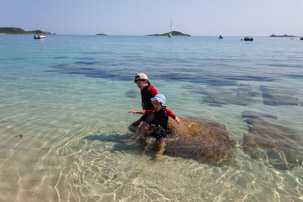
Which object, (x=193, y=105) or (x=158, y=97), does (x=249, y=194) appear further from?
(x=193, y=105)

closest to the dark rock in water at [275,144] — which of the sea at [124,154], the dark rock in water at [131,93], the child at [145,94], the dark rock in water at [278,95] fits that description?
the sea at [124,154]

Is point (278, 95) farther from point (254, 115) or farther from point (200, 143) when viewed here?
point (200, 143)

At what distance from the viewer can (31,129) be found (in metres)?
7.04

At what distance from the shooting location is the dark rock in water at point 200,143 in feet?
18.6

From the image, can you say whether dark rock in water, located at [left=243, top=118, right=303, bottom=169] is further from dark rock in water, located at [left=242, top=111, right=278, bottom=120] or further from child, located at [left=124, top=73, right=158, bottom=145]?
child, located at [left=124, top=73, right=158, bottom=145]

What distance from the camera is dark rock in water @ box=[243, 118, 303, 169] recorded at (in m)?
5.68

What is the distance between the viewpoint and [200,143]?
6.16 m

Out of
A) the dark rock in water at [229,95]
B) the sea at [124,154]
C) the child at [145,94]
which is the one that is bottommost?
the sea at [124,154]

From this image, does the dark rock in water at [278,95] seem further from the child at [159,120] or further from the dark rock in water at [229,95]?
the child at [159,120]

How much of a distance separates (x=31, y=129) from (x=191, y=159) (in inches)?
198

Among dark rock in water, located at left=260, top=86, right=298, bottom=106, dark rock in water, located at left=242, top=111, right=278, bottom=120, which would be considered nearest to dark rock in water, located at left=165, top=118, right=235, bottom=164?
dark rock in water, located at left=242, top=111, right=278, bottom=120

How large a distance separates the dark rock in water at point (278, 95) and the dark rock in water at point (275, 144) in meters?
3.31

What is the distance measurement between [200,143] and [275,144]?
2250mm

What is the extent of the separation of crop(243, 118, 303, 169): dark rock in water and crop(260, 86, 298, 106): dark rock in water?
3.31 metres
